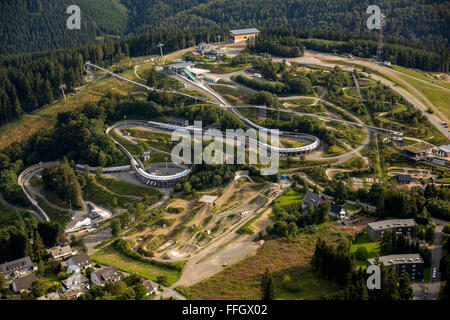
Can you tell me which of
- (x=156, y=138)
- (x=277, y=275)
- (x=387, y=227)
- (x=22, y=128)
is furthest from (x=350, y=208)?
(x=22, y=128)

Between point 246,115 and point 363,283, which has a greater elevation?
point 246,115

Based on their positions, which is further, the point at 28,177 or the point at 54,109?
the point at 54,109

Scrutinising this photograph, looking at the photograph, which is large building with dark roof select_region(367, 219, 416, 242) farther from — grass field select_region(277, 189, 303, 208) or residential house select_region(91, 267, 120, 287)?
residential house select_region(91, 267, 120, 287)

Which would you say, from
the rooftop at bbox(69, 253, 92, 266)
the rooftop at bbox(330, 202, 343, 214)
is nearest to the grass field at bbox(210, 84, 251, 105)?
the rooftop at bbox(330, 202, 343, 214)

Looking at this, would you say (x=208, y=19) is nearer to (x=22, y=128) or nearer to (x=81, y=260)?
(x=22, y=128)

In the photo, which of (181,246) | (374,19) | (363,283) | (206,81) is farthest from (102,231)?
(374,19)

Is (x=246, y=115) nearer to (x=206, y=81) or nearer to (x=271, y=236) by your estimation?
(x=206, y=81)
